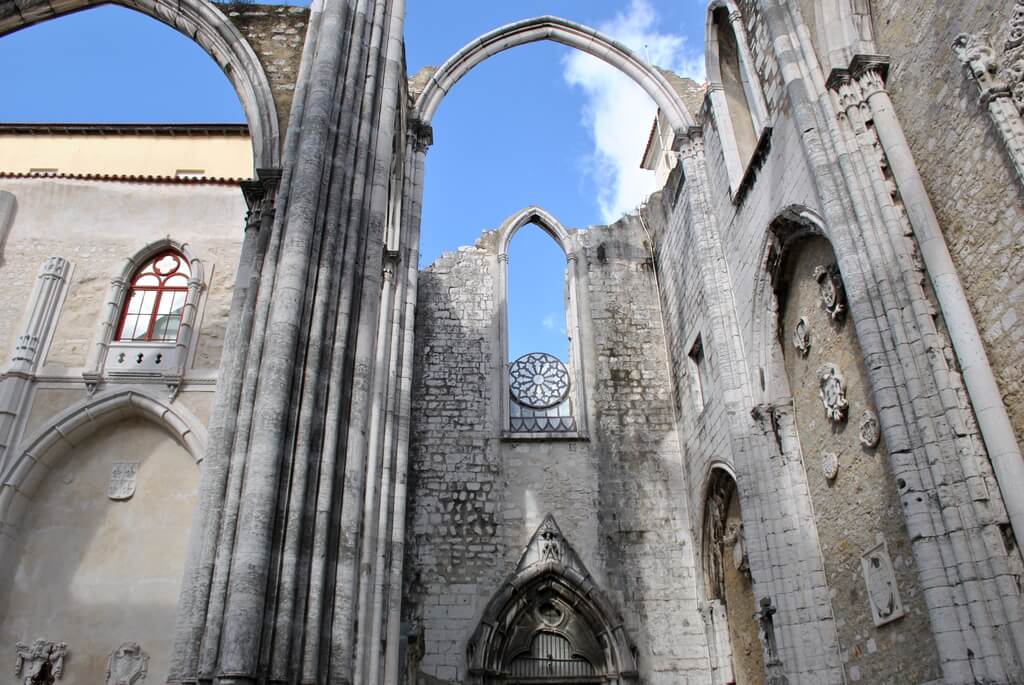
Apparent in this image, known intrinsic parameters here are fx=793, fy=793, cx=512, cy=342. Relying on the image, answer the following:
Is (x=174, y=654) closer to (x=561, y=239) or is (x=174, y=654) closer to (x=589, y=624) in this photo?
(x=589, y=624)

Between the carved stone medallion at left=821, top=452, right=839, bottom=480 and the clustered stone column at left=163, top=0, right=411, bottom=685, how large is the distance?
3993 mm

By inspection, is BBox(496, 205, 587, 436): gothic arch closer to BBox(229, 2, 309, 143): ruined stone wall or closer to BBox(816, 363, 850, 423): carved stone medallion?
BBox(816, 363, 850, 423): carved stone medallion

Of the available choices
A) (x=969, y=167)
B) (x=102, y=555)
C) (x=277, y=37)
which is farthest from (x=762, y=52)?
(x=102, y=555)

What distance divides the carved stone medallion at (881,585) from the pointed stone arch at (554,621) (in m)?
3.90

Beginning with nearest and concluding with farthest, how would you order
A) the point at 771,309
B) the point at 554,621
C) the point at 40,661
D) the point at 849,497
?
the point at 849,497 < the point at 40,661 < the point at 771,309 < the point at 554,621

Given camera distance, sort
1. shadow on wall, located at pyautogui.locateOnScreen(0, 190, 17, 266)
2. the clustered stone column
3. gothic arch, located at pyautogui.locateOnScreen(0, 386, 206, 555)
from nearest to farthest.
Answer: the clustered stone column → gothic arch, located at pyautogui.locateOnScreen(0, 386, 206, 555) → shadow on wall, located at pyautogui.locateOnScreen(0, 190, 17, 266)

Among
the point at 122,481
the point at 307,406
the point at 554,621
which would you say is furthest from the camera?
the point at 554,621

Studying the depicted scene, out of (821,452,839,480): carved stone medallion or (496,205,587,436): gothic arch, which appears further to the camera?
(496,205,587,436): gothic arch

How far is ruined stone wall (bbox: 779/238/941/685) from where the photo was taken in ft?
18.7

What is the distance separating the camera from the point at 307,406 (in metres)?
5.02

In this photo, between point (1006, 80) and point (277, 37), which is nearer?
point (1006, 80)

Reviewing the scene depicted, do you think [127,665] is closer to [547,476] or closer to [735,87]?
[547,476]

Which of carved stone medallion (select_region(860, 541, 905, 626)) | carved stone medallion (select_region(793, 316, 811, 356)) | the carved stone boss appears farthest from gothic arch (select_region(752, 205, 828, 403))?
the carved stone boss

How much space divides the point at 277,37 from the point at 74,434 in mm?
4912
